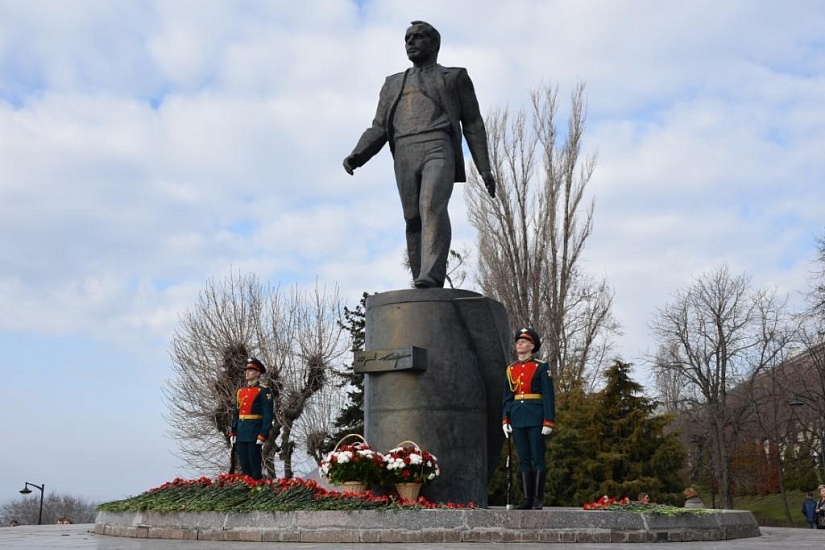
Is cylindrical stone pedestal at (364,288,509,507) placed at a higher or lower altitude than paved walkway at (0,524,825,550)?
higher

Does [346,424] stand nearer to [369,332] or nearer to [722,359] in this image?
[722,359]

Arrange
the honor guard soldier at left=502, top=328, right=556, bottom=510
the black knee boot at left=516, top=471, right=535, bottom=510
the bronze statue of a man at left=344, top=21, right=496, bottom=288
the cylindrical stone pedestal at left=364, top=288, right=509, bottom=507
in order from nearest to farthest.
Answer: the black knee boot at left=516, top=471, right=535, bottom=510, the honor guard soldier at left=502, top=328, right=556, bottom=510, the cylindrical stone pedestal at left=364, top=288, right=509, bottom=507, the bronze statue of a man at left=344, top=21, right=496, bottom=288

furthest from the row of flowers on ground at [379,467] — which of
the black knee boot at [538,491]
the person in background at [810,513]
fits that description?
the person in background at [810,513]

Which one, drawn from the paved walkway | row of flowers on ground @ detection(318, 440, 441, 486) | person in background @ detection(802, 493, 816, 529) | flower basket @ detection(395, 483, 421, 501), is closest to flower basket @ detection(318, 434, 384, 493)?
row of flowers on ground @ detection(318, 440, 441, 486)

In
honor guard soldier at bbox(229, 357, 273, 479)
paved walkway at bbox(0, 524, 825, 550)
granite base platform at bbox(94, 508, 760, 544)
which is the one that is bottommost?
paved walkway at bbox(0, 524, 825, 550)

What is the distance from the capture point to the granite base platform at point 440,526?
261 inches

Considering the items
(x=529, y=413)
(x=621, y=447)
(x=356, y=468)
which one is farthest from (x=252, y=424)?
(x=621, y=447)

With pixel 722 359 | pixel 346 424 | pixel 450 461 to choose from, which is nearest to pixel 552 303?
pixel 722 359

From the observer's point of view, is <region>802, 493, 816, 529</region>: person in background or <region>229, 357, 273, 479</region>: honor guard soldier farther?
<region>802, 493, 816, 529</region>: person in background

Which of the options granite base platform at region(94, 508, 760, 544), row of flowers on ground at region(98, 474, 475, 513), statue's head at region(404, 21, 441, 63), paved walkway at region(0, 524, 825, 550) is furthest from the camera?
statue's head at region(404, 21, 441, 63)

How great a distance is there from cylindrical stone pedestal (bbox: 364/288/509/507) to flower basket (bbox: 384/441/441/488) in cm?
45

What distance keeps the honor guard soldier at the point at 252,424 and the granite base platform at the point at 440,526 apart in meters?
2.38

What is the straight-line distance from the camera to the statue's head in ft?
31.2

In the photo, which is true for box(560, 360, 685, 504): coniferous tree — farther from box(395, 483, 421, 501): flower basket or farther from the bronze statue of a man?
box(395, 483, 421, 501): flower basket
